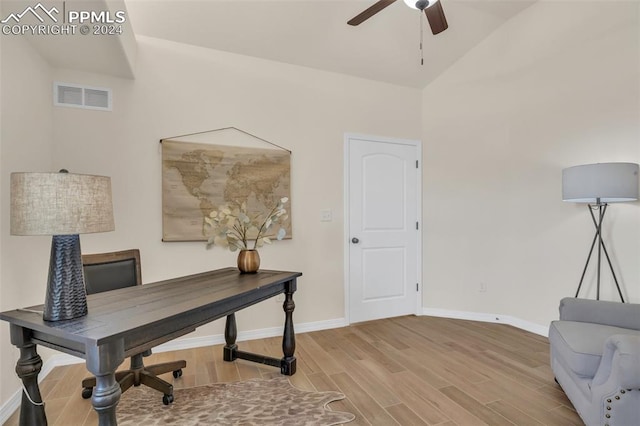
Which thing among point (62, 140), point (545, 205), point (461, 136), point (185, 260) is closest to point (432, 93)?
point (461, 136)

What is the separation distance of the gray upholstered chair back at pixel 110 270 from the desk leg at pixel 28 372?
0.71 metres

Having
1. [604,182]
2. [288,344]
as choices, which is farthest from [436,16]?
[288,344]

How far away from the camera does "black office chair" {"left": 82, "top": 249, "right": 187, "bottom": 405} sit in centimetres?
206

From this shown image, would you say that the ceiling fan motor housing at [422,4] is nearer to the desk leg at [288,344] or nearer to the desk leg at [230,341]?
Answer: the desk leg at [288,344]

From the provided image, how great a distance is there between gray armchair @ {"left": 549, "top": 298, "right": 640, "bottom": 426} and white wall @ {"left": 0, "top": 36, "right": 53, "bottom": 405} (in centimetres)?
322

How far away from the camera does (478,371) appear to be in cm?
251

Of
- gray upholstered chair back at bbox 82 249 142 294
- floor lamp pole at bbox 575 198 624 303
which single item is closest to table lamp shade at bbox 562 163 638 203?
floor lamp pole at bbox 575 198 624 303

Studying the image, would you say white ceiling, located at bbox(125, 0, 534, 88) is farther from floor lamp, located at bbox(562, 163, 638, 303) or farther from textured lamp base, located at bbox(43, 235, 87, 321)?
textured lamp base, located at bbox(43, 235, 87, 321)

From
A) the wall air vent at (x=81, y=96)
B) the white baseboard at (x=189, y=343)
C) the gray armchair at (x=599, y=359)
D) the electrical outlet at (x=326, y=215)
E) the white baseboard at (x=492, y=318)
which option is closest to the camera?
the gray armchair at (x=599, y=359)

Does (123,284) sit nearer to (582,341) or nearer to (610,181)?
(582,341)

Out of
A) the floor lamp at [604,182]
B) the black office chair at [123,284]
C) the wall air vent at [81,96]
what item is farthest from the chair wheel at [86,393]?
the floor lamp at [604,182]

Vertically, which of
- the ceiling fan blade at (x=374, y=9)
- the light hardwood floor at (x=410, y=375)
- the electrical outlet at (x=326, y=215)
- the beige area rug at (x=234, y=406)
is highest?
the ceiling fan blade at (x=374, y=9)

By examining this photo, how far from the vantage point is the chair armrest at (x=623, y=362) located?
143 centimetres

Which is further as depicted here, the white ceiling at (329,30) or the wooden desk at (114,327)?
the white ceiling at (329,30)
